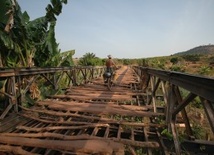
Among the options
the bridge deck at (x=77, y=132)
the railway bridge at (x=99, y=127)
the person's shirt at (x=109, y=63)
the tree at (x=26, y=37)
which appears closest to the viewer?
the railway bridge at (x=99, y=127)

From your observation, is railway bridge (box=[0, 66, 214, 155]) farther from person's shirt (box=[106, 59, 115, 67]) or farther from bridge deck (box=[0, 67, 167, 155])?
person's shirt (box=[106, 59, 115, 67])

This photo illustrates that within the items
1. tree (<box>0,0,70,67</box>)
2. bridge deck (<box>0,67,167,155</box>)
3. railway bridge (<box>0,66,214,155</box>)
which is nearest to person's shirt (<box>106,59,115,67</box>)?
tree (<box>0,0,70,67</box>)

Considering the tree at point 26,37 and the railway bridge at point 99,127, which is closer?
the railway bridge at point 99,127

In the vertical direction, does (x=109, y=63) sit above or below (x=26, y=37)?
below

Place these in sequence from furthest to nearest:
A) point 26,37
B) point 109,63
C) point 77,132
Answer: point 109,63 → point 26,37 → point 77,132

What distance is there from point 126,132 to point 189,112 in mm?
8387

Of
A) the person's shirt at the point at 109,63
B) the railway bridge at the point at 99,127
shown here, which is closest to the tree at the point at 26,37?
the railway bridge at the point at 99,127

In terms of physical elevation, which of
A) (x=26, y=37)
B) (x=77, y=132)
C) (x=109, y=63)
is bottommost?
(x=77, y=132)

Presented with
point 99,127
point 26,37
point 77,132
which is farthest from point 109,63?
point 77,132

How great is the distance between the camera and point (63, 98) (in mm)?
7285

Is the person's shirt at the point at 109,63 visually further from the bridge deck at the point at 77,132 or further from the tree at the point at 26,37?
the bridge deck at the point at 77,132

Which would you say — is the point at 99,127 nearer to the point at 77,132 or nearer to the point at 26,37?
the point at 77,132

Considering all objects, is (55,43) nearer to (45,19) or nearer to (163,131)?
(45,19)

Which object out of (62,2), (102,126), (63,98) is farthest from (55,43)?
(102,126)
